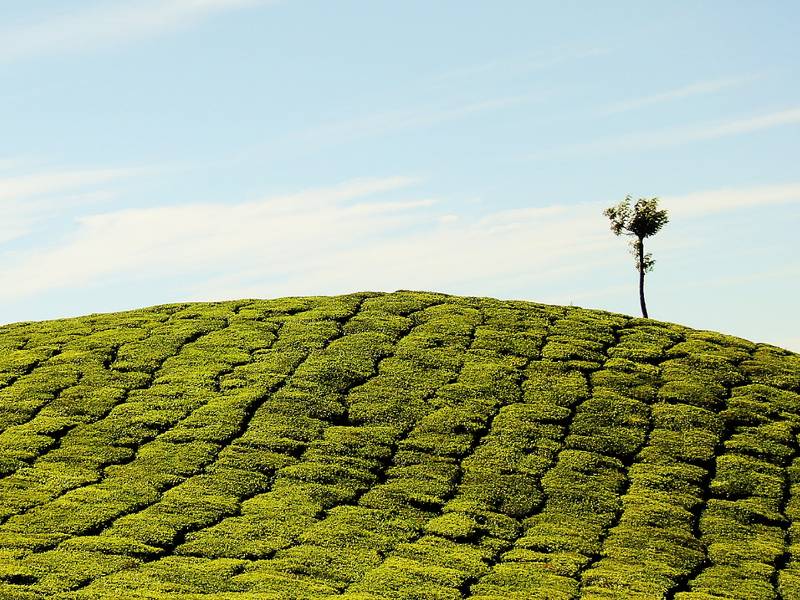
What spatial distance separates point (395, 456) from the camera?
36.4 metres

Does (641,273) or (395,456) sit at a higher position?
(641,273)

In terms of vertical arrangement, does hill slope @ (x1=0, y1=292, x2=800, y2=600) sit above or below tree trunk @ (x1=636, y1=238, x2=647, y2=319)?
below

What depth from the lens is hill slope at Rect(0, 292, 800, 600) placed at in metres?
29.0

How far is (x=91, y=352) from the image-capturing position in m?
46.0

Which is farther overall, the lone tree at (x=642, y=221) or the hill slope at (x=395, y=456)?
the lone tree at (x=642, y=221)

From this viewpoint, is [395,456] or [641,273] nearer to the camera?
[395,456]

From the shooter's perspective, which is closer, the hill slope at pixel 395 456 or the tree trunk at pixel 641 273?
the hill slope at pixel 395 456

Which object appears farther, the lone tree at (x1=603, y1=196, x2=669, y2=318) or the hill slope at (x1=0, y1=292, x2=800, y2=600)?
the lone tree at (x1=603, y1=196, x2=669, y2=318)

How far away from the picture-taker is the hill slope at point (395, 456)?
29016 mm

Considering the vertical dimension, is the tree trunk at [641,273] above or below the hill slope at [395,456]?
above

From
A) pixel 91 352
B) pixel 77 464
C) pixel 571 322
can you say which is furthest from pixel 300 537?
pixel 571 322

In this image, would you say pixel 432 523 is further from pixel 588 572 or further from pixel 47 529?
pixel 47 529

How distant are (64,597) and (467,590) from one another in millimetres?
11268

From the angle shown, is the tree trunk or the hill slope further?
the tree trunk
